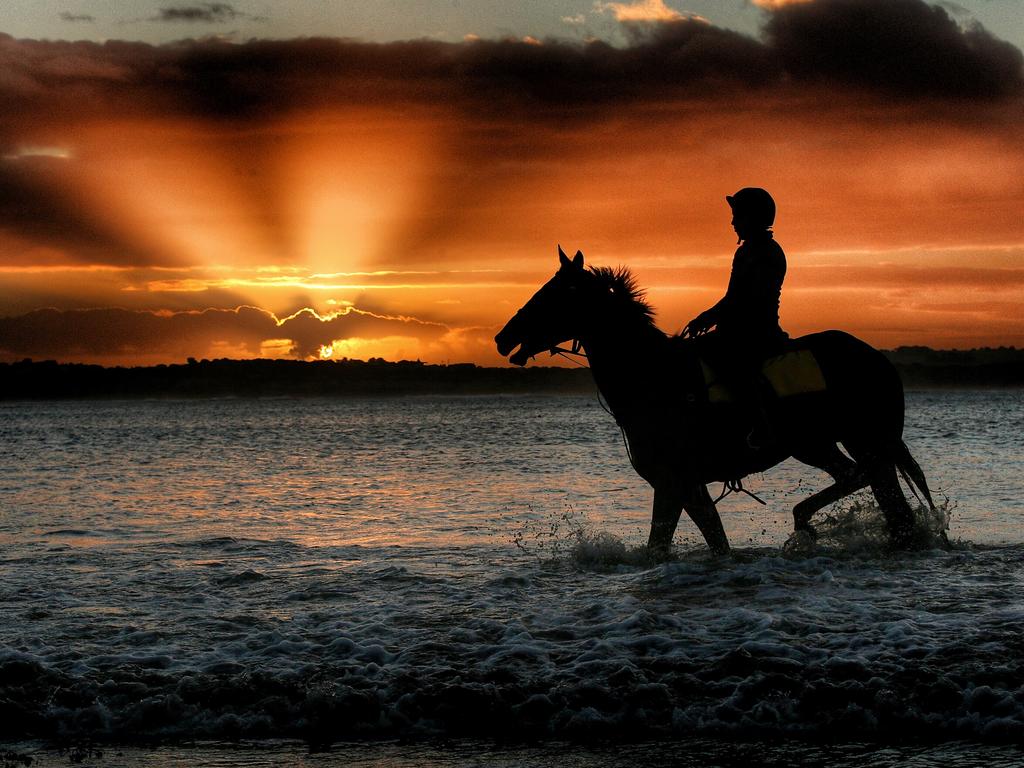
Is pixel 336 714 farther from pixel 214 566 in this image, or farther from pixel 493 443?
pixel 493 443

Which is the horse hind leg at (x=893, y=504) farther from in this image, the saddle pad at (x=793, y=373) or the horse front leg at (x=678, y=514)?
the horse front leg at (x=678, y=514)

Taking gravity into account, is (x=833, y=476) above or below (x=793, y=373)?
below

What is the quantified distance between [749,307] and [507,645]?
4.06 meters

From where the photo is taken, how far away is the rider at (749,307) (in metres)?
9.34

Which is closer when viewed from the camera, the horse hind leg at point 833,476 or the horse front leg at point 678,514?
the horse front leg at point 678,514

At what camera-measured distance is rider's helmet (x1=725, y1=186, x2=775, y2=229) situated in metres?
9.34

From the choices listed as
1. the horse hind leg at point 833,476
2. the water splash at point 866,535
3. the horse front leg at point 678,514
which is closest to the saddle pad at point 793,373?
the horse hind leg at point 833,476

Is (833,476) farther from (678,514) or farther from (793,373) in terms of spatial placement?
(678,514)

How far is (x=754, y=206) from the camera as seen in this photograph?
30.7 ft

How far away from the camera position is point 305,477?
77.6ft

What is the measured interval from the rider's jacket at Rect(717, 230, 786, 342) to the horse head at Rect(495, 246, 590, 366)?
1367 mm

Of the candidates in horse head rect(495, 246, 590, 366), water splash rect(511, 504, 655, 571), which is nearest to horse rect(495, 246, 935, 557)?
horse head rect(495, 246, 590, 366)

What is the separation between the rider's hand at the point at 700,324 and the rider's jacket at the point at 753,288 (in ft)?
0.28

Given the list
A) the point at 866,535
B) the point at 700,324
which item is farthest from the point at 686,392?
the point at 866,535
